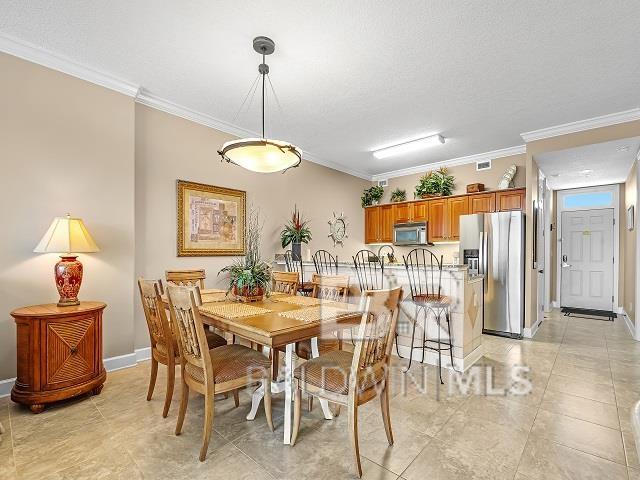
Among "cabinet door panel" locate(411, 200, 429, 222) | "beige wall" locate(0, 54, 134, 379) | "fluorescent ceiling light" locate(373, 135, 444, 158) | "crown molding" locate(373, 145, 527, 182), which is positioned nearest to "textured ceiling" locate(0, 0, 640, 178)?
"beige wall" locate(0, 54, 134, 379)

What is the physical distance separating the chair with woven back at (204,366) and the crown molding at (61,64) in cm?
248

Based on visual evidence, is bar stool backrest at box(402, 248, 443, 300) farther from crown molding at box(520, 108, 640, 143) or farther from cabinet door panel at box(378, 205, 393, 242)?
cabinet door panel at box(378, 205, 393, 242)

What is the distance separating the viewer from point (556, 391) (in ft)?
8.81

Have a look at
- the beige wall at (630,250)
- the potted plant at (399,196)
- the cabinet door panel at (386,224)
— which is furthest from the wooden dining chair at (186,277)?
the beige wall at (630,250)

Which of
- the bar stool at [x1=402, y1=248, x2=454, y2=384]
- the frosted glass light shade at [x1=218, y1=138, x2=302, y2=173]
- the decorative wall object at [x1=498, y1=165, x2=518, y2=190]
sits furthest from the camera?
the decorative wall object at [x1=498, y1=165, x2=518, y2=190]

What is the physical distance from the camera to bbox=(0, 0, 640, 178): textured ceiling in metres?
2.23

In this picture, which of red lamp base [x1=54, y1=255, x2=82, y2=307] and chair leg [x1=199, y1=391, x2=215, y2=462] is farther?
red lamp base [x1=54, y1=255, x2=82, y2=307]

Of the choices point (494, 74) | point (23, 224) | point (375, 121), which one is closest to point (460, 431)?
point (494, 74)

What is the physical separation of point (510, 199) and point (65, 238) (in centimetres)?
565

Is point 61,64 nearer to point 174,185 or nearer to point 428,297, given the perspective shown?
point 174,185

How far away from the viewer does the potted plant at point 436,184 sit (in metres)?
5.77

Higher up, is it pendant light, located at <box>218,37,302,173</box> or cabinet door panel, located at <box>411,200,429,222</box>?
pendant light, located at <box>218,37,302,173</box>

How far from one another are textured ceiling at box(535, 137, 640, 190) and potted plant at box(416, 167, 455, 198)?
1.39 meters

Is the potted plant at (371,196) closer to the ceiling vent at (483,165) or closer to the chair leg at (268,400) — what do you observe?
the ceiling vent at (483,165)
